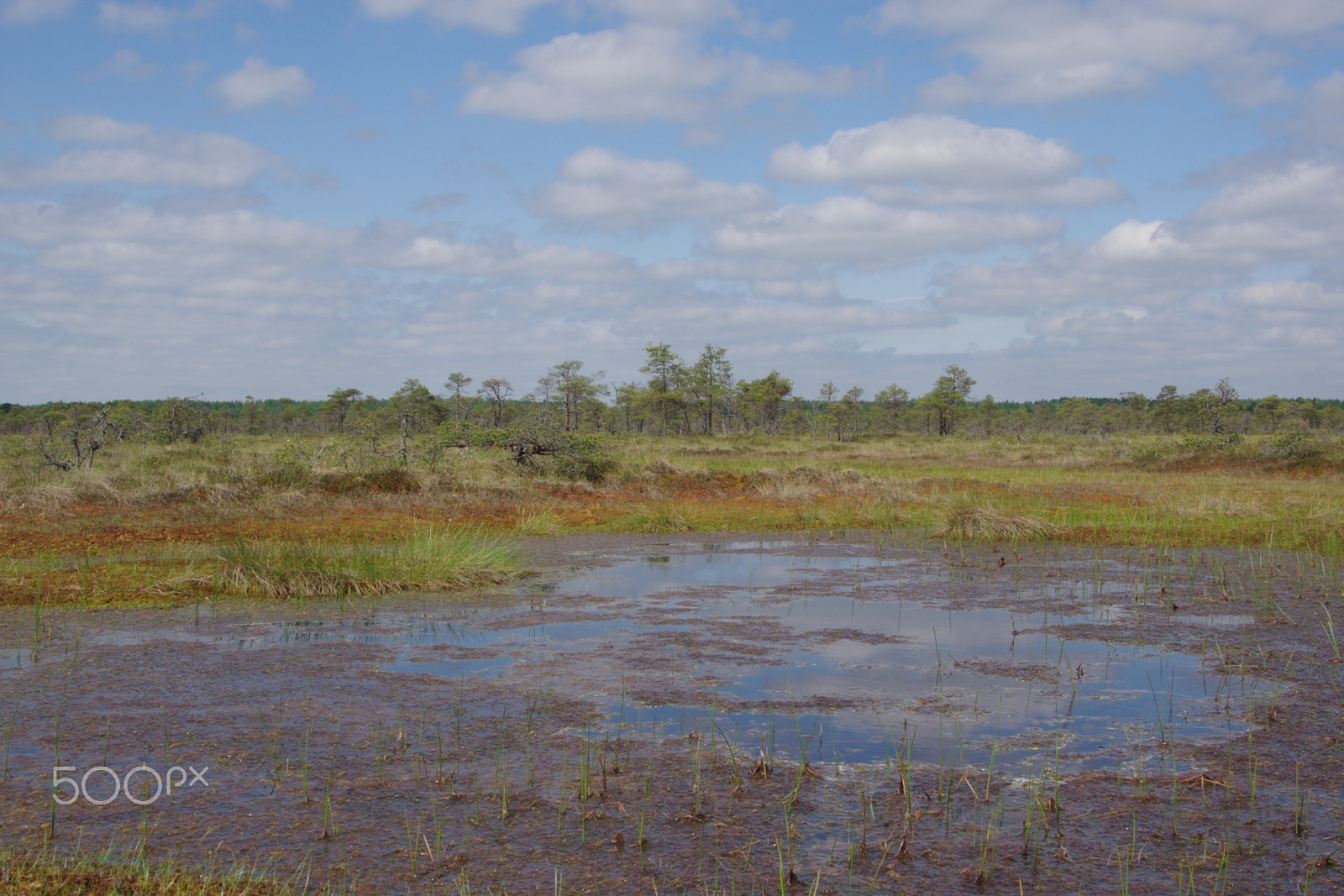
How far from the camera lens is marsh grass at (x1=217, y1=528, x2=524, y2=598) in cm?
1117

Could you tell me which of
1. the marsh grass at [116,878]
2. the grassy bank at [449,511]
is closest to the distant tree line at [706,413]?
the grassy bank at [449,511]

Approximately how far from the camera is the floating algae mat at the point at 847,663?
6.23 m

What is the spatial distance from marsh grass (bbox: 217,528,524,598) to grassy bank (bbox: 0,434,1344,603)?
3cm

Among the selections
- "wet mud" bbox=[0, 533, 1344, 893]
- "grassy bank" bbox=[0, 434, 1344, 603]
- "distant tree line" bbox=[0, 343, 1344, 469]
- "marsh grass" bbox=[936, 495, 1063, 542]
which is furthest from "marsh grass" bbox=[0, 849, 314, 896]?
"distant tree line" bbox=[0, 343, 1344, 469]

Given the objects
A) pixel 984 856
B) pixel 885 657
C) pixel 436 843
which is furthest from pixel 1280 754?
pixel 436 843

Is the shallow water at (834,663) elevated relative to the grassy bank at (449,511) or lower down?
lower down

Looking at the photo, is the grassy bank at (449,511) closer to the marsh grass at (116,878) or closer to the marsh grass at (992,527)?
the marsh grass at (992,527)

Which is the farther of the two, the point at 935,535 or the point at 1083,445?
the point at 1083,445

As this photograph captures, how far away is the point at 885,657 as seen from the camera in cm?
839

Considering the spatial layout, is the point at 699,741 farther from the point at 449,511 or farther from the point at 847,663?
the point at 449,511

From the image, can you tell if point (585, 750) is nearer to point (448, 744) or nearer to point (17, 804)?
point (448, 744)

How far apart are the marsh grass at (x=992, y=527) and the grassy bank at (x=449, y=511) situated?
3 centimetres

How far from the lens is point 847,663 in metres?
8.15

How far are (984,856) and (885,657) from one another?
407 cm
